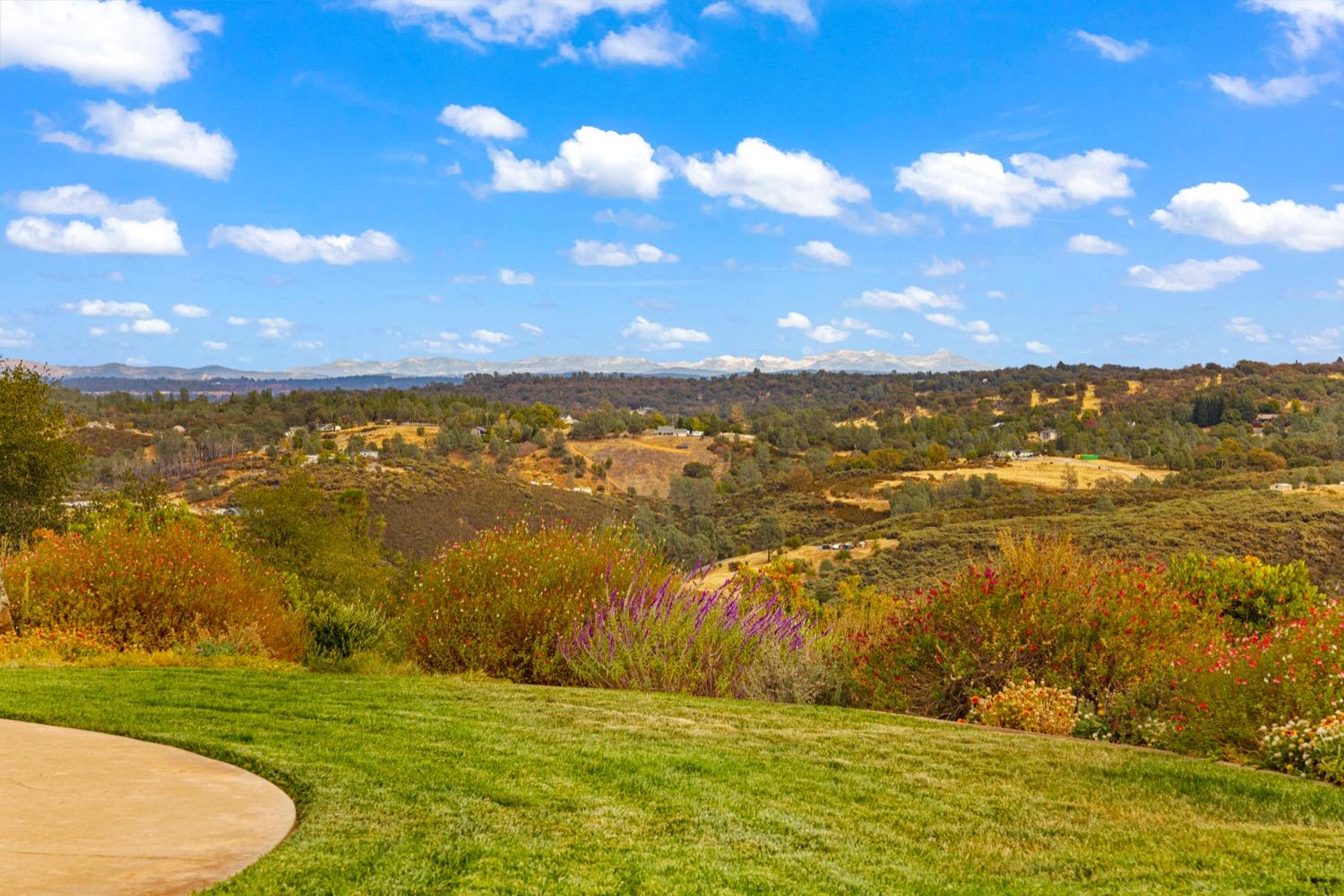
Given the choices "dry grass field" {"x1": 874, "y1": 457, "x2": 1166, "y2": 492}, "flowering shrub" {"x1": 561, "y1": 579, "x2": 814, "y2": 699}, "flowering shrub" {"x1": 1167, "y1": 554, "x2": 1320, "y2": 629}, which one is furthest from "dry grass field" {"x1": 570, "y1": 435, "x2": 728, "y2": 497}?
"flowering shrub" {"x1": 561, "y1": 579, "x2": 814, "y2": 699}

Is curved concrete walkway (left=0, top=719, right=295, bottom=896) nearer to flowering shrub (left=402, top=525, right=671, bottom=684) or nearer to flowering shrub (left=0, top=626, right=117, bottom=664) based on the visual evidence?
flowering shrub (left=0, top=626, right=117, bottom=664)

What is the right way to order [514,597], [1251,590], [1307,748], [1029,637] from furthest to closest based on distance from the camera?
[1251,590] < [514,597] < [1029,637] < [1307,748]

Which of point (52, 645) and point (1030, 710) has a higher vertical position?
point (1030, 710)

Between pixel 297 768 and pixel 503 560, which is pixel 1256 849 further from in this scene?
pixel 503 560

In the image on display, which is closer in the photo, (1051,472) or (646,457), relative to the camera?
(1051,472)

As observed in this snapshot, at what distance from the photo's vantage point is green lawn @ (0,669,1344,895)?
4.70 m

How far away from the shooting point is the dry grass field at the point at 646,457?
327 feet

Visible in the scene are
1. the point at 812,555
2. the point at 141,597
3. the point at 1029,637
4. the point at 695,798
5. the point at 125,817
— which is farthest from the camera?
the point at 812,555

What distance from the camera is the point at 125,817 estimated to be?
4953mm

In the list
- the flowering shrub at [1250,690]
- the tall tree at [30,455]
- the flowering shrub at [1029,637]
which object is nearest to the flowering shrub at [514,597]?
A: the flowering shrub at [1029,637]

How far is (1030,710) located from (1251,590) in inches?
243

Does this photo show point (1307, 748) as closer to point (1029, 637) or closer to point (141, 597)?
point (1029, 637)

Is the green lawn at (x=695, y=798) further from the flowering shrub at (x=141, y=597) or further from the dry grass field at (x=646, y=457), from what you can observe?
the dry grass field at (x=646, y=457)

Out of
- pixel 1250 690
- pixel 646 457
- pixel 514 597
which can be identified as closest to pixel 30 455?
pixel 514 597
